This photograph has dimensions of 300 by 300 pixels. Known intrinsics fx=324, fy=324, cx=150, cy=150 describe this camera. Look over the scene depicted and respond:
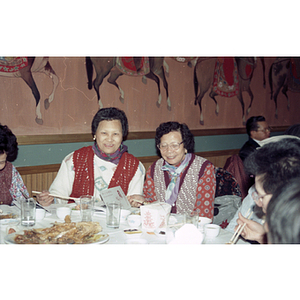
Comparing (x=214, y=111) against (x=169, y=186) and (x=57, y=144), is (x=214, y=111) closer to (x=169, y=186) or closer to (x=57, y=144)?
(x=57, y=144)

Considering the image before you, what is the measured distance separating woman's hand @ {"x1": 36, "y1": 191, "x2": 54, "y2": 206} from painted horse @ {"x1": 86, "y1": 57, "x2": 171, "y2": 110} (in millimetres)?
2103

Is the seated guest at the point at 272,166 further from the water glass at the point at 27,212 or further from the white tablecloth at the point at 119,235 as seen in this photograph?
the water glass at the point at 27,212

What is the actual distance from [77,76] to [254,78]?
3.36m

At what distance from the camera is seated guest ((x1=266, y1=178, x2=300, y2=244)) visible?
0.73 meters

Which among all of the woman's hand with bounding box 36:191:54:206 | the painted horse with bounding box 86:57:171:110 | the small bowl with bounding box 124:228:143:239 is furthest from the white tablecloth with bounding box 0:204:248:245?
the painted horse with bounding box 86:57:171:110

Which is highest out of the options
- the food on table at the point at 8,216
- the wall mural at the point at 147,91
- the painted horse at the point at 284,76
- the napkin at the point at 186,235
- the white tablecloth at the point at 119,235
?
the painted horse at the point at 284,76

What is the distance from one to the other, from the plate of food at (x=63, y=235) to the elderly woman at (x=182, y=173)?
3.24 feet

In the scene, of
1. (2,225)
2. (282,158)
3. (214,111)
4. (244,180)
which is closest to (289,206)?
(282,158)

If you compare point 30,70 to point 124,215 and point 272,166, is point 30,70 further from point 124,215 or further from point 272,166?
point 272,166

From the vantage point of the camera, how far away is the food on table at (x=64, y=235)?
4.98ft

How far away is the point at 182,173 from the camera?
2.60m

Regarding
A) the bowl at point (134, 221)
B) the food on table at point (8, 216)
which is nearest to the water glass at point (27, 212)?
the food on table at point (8, 216)

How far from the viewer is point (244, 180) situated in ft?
10.8

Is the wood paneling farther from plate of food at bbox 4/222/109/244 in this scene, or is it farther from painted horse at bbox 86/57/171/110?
plate of food at bbox 4/222/109/244
